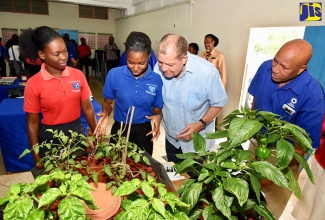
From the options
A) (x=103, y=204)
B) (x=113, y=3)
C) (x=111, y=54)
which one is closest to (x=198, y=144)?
(x=103, y=204)

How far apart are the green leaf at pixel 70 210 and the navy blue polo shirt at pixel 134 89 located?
3.42 feet

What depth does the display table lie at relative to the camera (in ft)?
7.21

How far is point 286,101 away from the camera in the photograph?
4.57 feet

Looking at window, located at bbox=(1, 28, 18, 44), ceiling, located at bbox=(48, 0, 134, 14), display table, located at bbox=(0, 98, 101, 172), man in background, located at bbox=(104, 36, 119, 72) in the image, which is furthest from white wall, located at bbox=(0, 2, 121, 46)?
display table, located at bbox=(0, 98, 101, 172)

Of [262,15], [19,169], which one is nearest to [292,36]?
[262,15]

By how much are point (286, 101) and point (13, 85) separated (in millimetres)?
3633

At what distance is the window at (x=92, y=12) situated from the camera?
348 inches

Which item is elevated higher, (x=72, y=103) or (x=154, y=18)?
(x=154, y=18)

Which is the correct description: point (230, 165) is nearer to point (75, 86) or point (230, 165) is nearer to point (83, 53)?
point (75, 86)

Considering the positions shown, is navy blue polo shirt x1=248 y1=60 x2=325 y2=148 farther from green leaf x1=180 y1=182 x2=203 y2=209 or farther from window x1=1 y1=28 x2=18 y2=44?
window x1=1 y1=28 x2=18 y2=44

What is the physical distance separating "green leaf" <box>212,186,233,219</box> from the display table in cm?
226

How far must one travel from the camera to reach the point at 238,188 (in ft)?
2.00

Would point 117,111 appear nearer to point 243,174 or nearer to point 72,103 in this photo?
point 72,103

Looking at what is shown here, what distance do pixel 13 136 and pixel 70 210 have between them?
2.24m
